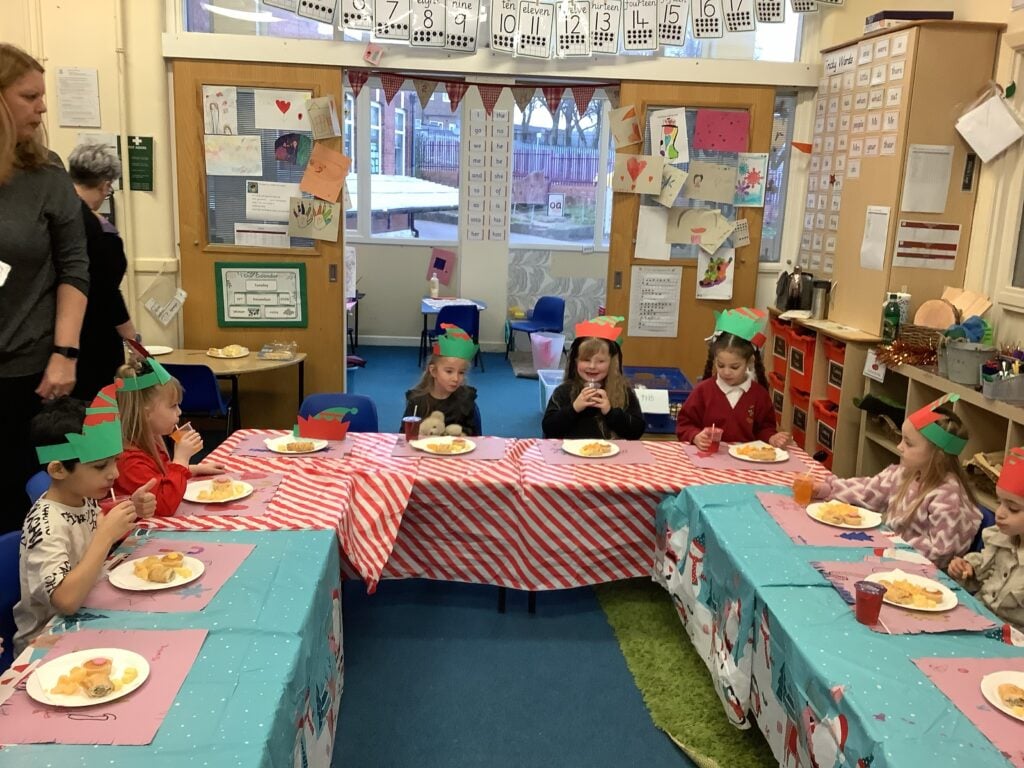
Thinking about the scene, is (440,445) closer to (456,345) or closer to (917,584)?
(456,345)

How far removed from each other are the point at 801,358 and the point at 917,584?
2.90 meters

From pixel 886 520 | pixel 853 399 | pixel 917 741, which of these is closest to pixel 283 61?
pixel 853 399

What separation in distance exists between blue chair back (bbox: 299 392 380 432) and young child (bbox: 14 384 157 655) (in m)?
1.63

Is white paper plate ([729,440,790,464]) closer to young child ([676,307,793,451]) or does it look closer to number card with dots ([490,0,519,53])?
young child ([676,307,793,451])

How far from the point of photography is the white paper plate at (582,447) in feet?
10.3

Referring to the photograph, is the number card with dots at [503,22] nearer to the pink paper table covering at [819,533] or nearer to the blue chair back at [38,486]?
the pink paper table covering at [819,533]

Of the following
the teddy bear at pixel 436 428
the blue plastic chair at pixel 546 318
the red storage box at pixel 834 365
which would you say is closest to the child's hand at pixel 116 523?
the teddy bear at pixel 436 428

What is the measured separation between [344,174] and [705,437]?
290cm

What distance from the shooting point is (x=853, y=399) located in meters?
4.31

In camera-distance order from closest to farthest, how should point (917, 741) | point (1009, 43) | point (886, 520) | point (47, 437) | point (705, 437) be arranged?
point (917, 741) < point (47, 437) < point (886, 520) < point (705, 437) < point (1009, 43)

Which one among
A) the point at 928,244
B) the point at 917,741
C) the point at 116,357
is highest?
the point at 928,244

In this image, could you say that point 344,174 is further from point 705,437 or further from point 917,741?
point 917,741

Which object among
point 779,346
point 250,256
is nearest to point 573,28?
point 779,346

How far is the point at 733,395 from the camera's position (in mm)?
3520
